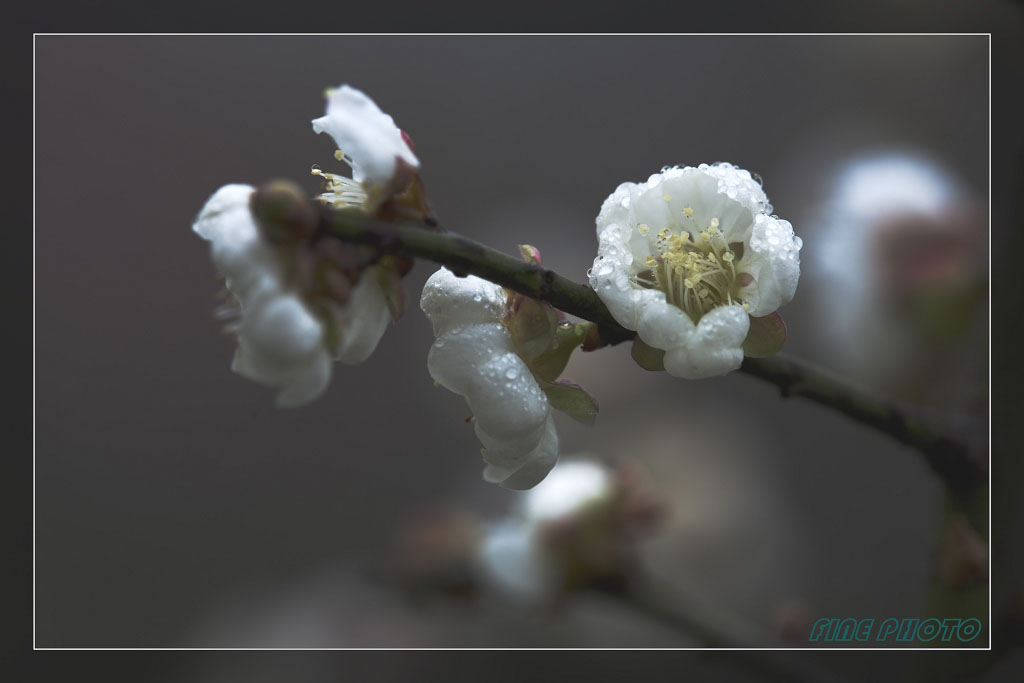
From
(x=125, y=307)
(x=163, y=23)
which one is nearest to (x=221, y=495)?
(x=125, y=307)

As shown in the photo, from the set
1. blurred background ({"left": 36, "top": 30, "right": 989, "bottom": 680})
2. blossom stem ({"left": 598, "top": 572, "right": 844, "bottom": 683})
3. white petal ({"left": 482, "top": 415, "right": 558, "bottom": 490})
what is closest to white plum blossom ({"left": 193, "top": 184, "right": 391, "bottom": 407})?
white petal ({"left": 482, "top": 415, "right": 558, "bottom": 490})

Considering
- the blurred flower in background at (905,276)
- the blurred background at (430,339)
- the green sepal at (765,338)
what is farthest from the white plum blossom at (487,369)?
the blurred background at (430,339)

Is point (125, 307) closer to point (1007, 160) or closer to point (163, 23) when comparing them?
point (163, 23)

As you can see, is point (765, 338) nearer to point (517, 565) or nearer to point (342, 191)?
point (342, 191)

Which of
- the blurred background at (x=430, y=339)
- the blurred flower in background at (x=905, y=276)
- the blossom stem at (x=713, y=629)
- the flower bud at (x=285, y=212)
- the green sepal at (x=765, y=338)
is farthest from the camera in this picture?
the blurred background at (x=430, y=339)

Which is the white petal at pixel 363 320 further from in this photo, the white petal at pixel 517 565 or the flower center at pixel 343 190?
the white petal at pixel 517 565

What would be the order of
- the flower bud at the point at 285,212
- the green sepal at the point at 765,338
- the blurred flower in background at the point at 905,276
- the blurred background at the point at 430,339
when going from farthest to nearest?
the blurred background at the point at 430,339
the blurred flower in background at the point at 905,276
the green sepal at the point at 765,338
the flower bud at the point at 285,212
